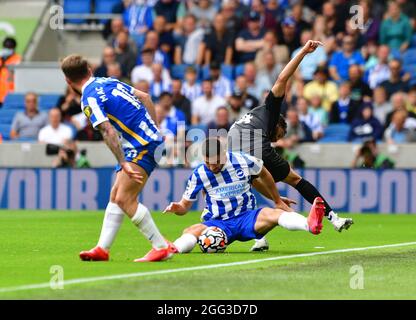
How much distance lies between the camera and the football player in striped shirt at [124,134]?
10648 millimetres

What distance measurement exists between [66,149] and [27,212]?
1.83 meters

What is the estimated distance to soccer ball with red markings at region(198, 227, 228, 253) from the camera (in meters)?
11.8

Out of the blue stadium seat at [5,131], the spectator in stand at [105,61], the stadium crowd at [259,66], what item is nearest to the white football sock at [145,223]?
the stadium crowd at [259,66]

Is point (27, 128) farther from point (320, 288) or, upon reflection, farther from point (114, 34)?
point (320, 288)

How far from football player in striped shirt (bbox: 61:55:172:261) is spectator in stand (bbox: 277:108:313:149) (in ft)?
33.1

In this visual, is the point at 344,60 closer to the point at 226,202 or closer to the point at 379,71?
the point at 379,71

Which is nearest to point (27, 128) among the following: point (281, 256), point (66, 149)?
point (66, 149)

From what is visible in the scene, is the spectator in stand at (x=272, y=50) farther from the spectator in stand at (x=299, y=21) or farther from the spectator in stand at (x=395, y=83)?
the spectator in stand at (x=395, y=83)

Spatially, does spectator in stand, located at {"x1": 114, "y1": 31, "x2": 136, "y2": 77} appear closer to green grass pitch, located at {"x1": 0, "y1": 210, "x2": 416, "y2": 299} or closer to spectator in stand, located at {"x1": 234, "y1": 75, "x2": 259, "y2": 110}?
spectator in stand, located at {"x1": 234, "y1": 75, "x2": 259, "y2": 110}

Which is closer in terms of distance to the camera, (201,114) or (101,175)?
(101,175)

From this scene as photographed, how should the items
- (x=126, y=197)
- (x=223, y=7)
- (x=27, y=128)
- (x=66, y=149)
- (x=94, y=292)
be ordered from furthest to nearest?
(x=223, y=7), (x=27, y=128), (x=66, y=149), (x=126, y=197), (x=94, y=292)

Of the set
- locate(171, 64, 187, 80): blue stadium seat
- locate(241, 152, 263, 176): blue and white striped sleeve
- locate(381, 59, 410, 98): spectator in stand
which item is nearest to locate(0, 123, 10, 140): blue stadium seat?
locate(171, 64, 187, 80): blue stadium seat

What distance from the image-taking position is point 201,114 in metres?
22.6

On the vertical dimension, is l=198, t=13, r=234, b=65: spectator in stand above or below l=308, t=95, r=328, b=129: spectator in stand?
above
